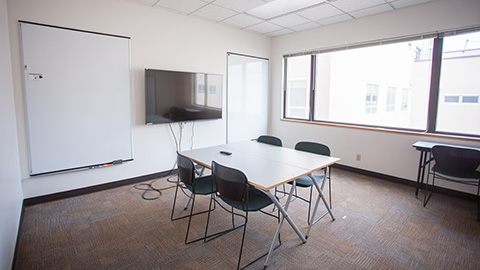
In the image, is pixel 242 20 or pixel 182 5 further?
pixel 242 20

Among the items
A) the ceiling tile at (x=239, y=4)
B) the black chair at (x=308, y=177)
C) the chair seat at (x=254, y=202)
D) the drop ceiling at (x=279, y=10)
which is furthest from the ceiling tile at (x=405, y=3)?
the chair seat at (x=254, y=202)

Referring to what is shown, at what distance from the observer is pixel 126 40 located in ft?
12.2

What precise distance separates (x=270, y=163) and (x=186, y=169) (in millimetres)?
839

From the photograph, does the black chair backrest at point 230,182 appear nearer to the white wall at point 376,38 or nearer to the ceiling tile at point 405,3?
the white wall at point 376,38

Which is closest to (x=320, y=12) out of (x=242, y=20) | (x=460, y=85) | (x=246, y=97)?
(x=242, y=20)

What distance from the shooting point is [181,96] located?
4195mm

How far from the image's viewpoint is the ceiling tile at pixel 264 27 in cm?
485

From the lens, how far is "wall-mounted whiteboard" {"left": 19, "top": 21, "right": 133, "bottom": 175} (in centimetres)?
307

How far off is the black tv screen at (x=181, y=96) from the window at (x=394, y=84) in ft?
6.29

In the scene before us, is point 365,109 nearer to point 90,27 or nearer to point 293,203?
point 293,203

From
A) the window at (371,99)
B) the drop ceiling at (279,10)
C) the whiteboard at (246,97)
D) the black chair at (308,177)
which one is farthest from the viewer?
the whiteboard at (246,97)

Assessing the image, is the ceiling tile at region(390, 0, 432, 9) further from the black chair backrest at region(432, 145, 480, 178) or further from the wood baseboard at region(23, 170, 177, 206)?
the wood baseboard at region(23, 170, 177, 206)

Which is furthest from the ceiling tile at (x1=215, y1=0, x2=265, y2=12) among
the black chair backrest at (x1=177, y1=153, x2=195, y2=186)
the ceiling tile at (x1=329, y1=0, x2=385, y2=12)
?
the black chair backrest at (x1=177, y1=153, x2=195, y2=186)

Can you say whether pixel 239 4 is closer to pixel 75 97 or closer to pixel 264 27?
pixel 264 27
